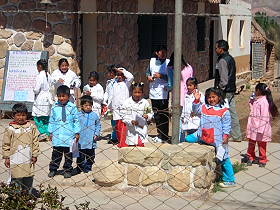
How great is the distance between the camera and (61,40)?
10.8 metres

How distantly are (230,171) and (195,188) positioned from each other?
697mm

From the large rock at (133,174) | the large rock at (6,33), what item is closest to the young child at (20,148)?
the large rock at (133,174)

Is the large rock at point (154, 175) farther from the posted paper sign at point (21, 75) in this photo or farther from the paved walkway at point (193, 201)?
the posted paper sign at point (21, 75)

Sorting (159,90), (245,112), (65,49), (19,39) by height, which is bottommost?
(245,112)

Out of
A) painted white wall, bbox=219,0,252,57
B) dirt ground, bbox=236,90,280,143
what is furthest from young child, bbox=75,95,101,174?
painted white wall, bbox=219,0,252,57

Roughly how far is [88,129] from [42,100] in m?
2.08

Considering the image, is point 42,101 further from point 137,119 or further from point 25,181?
point 25,181

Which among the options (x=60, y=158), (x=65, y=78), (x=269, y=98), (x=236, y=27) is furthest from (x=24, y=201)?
(x=236, y=27)

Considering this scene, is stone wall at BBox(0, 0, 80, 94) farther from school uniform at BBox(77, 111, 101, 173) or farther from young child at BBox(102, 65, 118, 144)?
school uniform at BBox(77, 111, 101, 173)

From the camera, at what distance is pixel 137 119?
7.63 meters

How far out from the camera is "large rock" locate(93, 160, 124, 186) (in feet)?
21.9

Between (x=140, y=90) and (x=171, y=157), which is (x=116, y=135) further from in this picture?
(x=171, y=157)

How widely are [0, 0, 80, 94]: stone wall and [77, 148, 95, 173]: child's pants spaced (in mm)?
3619

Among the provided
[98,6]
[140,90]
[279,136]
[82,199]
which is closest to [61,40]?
[98,6]
